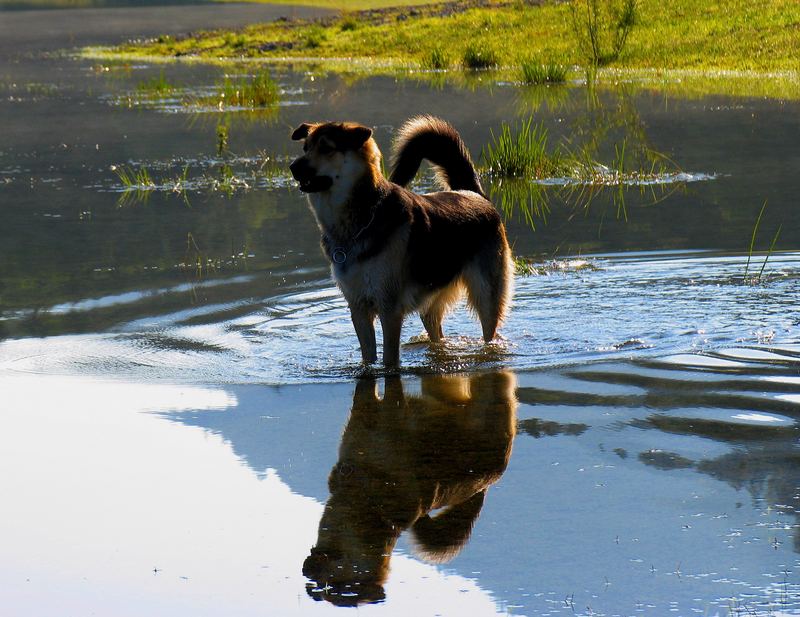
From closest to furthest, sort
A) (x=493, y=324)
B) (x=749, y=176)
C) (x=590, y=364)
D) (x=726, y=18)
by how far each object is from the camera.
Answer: (x=590, y=364)
(x=493, y=324)
(x=749, y=176)
(x=726, y=18)

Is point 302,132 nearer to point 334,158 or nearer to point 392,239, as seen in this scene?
point 334,158

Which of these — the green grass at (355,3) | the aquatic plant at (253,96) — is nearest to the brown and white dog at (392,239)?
the aquatic plant at (253,96)

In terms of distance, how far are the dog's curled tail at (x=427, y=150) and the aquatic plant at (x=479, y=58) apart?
810 inches

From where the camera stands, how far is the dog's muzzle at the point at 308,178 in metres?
6.88

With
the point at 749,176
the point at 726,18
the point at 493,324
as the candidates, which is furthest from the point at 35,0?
the point at 493,324

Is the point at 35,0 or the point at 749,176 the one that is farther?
the point at 35,0

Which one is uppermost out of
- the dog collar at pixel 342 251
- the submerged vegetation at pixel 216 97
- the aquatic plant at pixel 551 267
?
the dog collar at pixel 342 251

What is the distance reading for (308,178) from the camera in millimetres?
6949

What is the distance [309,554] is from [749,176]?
1038 centimetres

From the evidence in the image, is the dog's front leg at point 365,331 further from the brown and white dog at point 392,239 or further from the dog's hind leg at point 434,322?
the dog's hind leg at point 434,322

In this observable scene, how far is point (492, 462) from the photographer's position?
5.46m

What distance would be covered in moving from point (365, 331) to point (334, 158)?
3.32 ft

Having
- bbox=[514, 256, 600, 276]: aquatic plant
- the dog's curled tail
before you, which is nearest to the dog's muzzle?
the dog's curled tail

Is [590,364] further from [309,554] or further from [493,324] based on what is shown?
[309,554]
